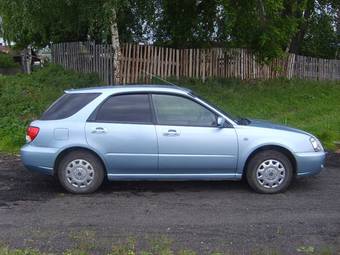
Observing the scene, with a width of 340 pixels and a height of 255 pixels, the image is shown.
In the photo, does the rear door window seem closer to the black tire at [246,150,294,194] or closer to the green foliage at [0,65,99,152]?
the black tire at [246,150,294,194]

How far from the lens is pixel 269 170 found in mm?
7789

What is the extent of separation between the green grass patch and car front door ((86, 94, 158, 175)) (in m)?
5.15

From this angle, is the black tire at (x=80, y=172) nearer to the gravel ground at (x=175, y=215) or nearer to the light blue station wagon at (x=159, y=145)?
the light blue station wagon at (x=159, y=145)

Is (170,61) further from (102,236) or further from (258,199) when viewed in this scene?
(102,236)

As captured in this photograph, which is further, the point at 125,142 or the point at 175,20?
the point at 175,20

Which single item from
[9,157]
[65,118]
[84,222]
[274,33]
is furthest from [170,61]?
[84,222]

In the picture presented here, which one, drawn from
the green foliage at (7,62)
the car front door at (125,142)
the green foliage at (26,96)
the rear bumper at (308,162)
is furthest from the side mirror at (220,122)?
the green foliage at (7,62)

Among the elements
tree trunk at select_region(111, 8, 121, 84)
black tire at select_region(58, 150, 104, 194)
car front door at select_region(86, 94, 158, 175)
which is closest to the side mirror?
car front door at select_region(86, 94, 158, 175)

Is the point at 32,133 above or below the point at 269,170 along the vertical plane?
above

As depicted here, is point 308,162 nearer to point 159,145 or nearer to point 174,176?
point 174,176

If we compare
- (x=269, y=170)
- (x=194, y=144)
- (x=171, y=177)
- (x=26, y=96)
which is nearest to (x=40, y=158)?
(x=171, y=177)

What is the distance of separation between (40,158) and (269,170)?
9.94ft

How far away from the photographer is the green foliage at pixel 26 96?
11.5 metres

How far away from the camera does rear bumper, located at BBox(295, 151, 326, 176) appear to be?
779 centimetres
